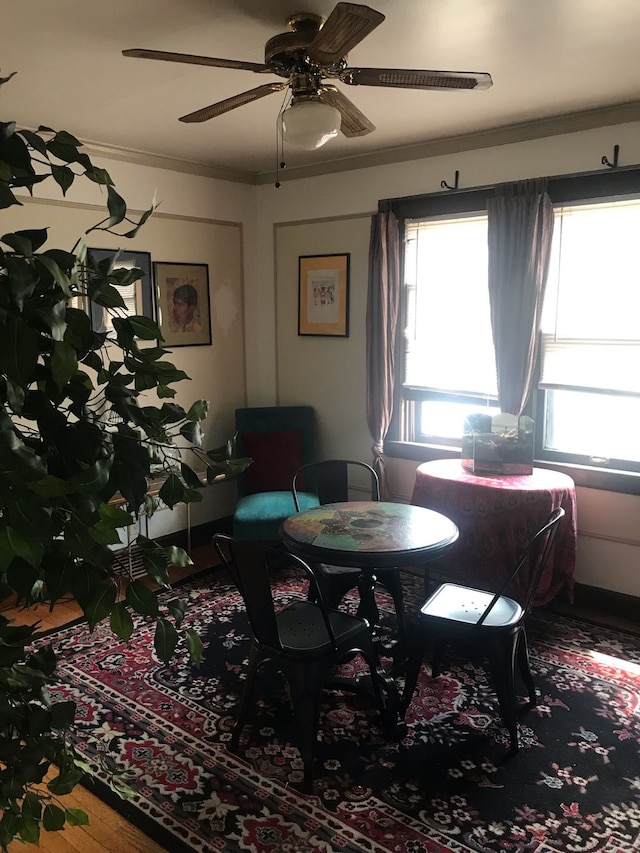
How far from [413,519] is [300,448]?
6.00 feet

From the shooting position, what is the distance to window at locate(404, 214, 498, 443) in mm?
4137

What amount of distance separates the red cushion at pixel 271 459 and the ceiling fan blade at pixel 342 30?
2.97 m

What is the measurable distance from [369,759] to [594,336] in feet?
8.24

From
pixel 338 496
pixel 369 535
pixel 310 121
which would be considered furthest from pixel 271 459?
pixel 310 121

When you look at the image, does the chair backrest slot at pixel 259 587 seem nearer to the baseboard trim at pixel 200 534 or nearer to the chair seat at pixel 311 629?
the chair seat at pixel 311 629

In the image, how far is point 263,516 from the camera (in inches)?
164

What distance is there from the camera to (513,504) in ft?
11.3

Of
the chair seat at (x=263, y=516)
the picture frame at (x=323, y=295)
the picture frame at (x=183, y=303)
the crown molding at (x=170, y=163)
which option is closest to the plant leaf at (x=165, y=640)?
the chair seat at (x=263, y=516)

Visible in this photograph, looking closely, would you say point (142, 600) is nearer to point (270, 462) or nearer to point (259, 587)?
point (259, 587)

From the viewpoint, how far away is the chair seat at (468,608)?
8.64ft

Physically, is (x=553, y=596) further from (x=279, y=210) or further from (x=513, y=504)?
(x=279, y=210)

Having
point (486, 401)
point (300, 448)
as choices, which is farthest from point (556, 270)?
point (300, 448)

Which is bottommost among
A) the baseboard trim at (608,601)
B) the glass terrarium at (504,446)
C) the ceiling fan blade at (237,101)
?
the baseboard trim at (608,601)

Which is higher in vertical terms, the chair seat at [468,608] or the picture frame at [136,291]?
the picture frame at [136,291]
